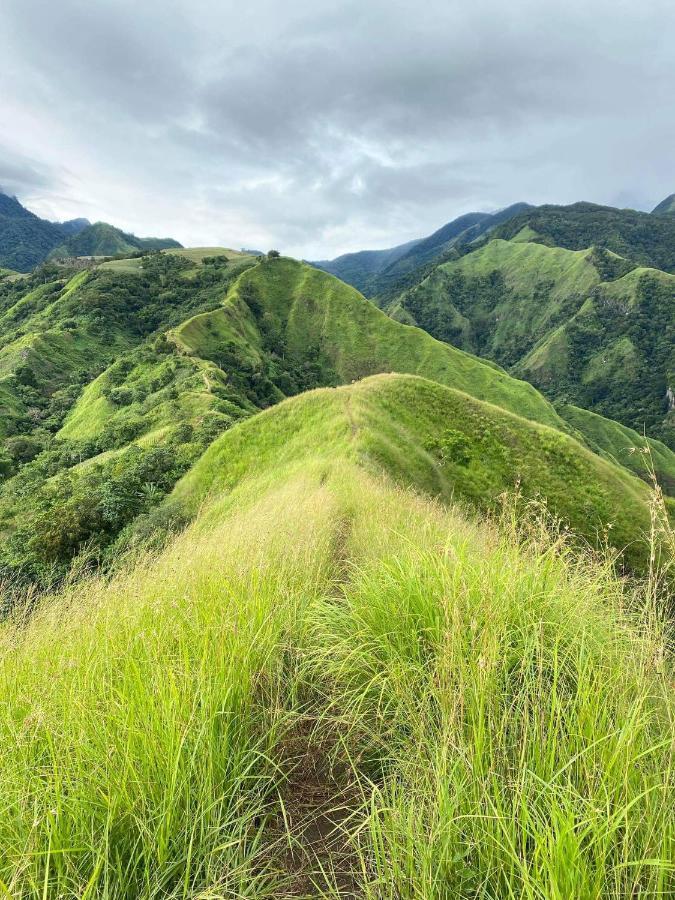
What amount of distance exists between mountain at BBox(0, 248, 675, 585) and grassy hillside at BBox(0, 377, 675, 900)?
793cm

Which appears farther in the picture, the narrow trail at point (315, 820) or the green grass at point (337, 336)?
the green grass at point (337, 336)

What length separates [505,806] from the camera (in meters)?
2.16

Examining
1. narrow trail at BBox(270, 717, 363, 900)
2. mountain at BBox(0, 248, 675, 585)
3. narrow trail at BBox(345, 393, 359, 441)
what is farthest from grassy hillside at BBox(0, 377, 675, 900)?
narrow trail at BBox(345, 393, 359, 441)

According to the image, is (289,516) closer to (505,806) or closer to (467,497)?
(505,806)

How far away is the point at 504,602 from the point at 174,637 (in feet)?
8.43

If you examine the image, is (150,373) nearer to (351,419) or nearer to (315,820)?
(351,419)

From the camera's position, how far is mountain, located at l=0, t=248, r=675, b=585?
26.6 m

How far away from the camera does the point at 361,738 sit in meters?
3.15

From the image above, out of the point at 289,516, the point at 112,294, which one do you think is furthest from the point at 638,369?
the point at 289,516

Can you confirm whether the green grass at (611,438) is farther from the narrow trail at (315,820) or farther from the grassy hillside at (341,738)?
the narrow trail at (315,820)

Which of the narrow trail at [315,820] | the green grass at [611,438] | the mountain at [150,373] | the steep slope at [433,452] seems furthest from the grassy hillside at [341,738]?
the green grass at [611,438]

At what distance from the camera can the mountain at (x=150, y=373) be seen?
2661 cm

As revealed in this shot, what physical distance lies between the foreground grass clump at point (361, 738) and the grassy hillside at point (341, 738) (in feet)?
0.07

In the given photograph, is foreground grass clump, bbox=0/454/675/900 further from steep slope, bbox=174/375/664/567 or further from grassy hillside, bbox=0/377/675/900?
steep slope, bbox=174/375/664/567
